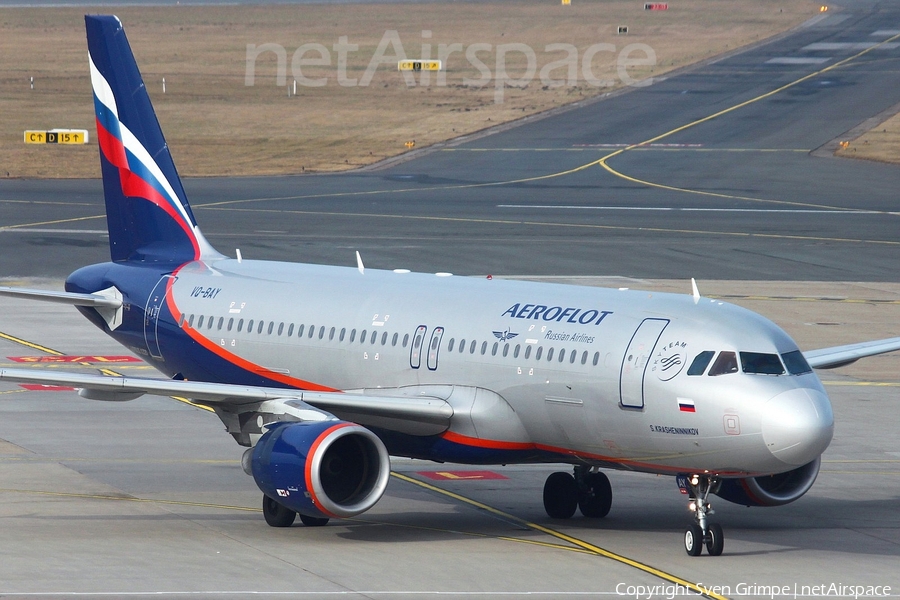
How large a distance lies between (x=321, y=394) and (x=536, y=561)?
5154mm

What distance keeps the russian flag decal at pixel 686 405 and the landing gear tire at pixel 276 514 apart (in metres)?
7.14

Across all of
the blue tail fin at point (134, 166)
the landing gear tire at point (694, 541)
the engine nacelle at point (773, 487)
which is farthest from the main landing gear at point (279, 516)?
the blue tail fin at point (134, 166)

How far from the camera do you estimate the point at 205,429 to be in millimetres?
36438

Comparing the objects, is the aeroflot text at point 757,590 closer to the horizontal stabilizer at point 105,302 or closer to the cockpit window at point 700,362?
the cockpit window at point 700,362

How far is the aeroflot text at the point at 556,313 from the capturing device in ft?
86.1

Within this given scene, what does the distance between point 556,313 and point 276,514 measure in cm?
608

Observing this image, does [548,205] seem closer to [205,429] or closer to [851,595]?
[205,429]

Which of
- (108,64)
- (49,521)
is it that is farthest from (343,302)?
(108,64)

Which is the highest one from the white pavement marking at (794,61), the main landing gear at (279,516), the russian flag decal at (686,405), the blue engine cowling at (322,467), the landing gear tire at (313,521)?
the white pavement marking at (794,61)

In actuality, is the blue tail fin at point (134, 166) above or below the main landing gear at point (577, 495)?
above

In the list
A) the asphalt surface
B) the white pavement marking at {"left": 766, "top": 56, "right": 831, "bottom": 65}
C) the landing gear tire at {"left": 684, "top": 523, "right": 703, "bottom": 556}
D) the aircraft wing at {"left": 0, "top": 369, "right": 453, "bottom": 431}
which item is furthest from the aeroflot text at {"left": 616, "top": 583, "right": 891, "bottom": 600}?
the white pavement marking at {"left": 766, "top": 56, "right": 831, "bottom": 65}

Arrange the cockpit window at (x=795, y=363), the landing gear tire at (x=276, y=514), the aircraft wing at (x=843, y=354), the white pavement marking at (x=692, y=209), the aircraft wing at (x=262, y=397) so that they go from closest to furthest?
the cockpit window at (x=795, y=363) → the aircraft wing at (x=262, y=397) → the landing gear tire at (x=276, y=514) → the aircraft wing at (x=843, y=354) → the white pavement marking at (x=692, y=209)

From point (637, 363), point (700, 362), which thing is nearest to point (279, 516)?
point (637, 363)

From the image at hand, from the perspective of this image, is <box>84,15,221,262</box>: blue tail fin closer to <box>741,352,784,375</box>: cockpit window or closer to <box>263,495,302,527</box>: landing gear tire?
<box>263,495,302,527</box>: landing gear tire
